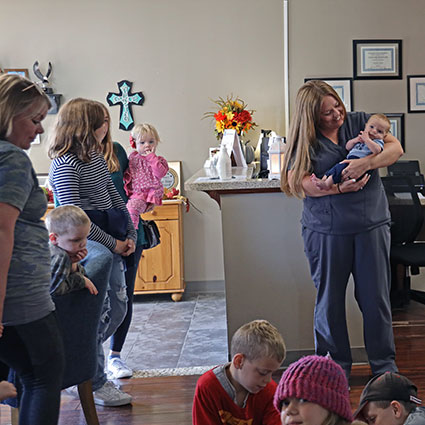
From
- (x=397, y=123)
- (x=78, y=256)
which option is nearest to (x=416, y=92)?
(x=397, y=123)

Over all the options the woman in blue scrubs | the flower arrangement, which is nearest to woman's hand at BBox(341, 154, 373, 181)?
the woman in blue scrubs

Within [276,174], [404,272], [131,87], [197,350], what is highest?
[131,87]

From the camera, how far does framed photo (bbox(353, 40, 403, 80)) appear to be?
5.09 meters

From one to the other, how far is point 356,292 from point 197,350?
1.16 m

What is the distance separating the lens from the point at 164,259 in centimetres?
497

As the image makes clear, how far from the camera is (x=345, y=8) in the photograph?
508 centimetres

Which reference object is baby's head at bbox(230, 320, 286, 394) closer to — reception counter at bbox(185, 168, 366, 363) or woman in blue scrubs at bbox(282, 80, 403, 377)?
woman in blue scrubs at bbox(282, 80, 403, 377)

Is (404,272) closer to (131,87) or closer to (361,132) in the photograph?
(361,132)

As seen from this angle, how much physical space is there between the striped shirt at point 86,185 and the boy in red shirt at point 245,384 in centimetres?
94

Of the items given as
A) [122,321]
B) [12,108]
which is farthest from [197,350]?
[12,108]

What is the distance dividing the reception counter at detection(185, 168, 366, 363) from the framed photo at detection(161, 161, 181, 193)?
6.37 feet

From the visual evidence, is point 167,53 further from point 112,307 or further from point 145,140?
point 112,307

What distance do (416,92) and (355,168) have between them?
2814 mm

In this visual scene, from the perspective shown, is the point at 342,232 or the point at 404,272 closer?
the point at 342,232
